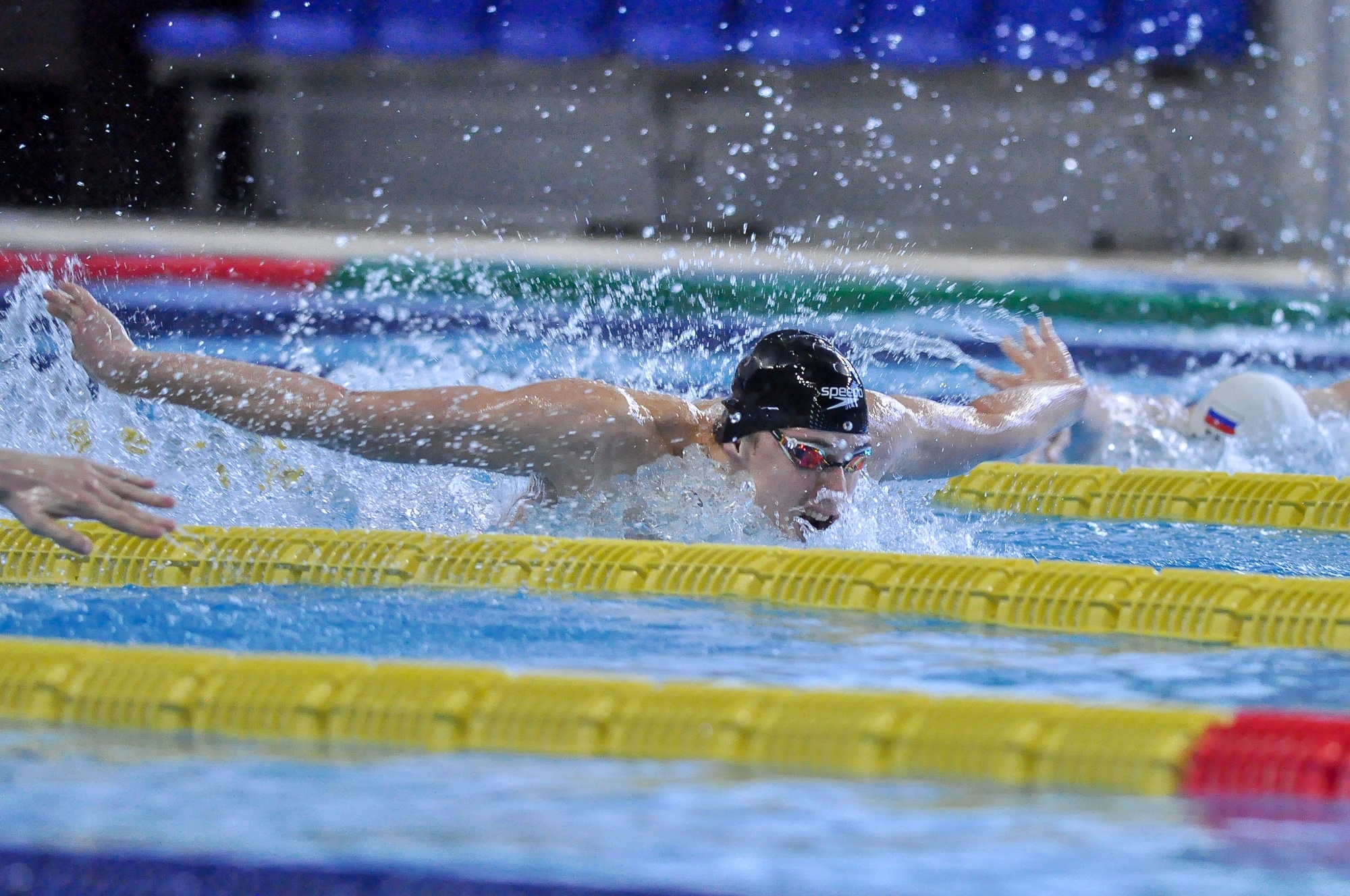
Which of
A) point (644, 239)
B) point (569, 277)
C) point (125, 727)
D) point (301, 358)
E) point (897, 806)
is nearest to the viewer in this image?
point (897, 806)

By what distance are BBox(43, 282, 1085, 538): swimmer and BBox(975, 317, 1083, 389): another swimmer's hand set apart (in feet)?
1.90

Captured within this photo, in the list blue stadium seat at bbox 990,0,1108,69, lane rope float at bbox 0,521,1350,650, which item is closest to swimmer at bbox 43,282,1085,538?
lane rope float at bbox 0,521,1350,650

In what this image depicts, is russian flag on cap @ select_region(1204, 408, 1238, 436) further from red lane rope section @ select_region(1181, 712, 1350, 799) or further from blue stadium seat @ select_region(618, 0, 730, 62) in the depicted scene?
blue stadium seat @ select_region(618, 0, 730, 62)

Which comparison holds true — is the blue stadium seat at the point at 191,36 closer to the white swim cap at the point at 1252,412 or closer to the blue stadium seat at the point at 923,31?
the blue stadium seat at the point at 923,31

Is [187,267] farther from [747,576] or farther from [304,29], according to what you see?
[747,576]

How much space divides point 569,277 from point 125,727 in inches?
254

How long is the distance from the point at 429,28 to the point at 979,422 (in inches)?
316

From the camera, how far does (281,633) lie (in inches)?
117

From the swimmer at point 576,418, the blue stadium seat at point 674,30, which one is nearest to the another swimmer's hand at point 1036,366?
the swimmer at point 576,418

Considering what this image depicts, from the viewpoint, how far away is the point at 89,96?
35.4 feet

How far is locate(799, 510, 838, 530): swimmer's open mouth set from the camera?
11.7 feet

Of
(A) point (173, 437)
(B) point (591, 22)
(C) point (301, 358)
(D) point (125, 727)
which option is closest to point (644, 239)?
(B) point (591, 22)

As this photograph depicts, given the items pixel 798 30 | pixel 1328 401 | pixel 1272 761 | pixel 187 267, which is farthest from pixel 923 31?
pixel 1272 761

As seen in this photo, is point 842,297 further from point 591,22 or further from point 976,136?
point 591,22
